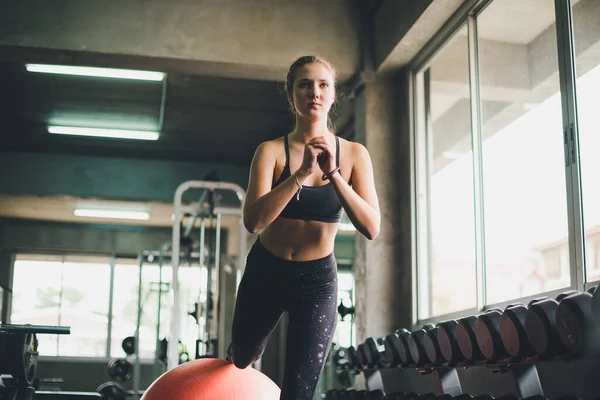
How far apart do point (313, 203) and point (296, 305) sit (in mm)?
274

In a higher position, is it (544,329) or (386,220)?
(386,220)

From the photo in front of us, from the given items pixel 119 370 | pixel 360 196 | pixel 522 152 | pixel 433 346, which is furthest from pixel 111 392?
pixel 360 196

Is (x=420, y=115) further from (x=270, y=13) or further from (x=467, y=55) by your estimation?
(x=270, y=13)

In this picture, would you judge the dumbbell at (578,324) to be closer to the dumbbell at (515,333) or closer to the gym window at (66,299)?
the dumbbell at (515,333)

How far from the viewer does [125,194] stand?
890 cm

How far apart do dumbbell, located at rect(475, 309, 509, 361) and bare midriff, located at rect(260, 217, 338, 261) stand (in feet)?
4.14

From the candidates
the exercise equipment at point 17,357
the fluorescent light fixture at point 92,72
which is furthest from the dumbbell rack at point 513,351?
the fluorescent light fixture at point 92,72

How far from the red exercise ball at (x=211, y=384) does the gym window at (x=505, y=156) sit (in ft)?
4.59

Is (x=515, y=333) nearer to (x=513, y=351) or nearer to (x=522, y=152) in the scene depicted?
(x=513, y=351)

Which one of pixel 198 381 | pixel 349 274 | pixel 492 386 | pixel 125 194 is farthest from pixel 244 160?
pixel 198 381

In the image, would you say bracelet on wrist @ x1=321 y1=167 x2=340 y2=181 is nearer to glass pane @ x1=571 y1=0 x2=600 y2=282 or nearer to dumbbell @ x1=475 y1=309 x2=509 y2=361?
dumbbell @ x1=475 y1=309 x2=509 y2=361

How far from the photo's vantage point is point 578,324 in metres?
2.35

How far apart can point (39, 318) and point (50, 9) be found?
7001 mm

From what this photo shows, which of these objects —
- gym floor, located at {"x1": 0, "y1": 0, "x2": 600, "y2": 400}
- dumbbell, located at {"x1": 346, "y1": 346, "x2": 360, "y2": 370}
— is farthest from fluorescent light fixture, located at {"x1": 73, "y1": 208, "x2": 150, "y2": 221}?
dumbbell, located at {"x1": 346, "y1": 346, "x2": 360, "y2": 370}
